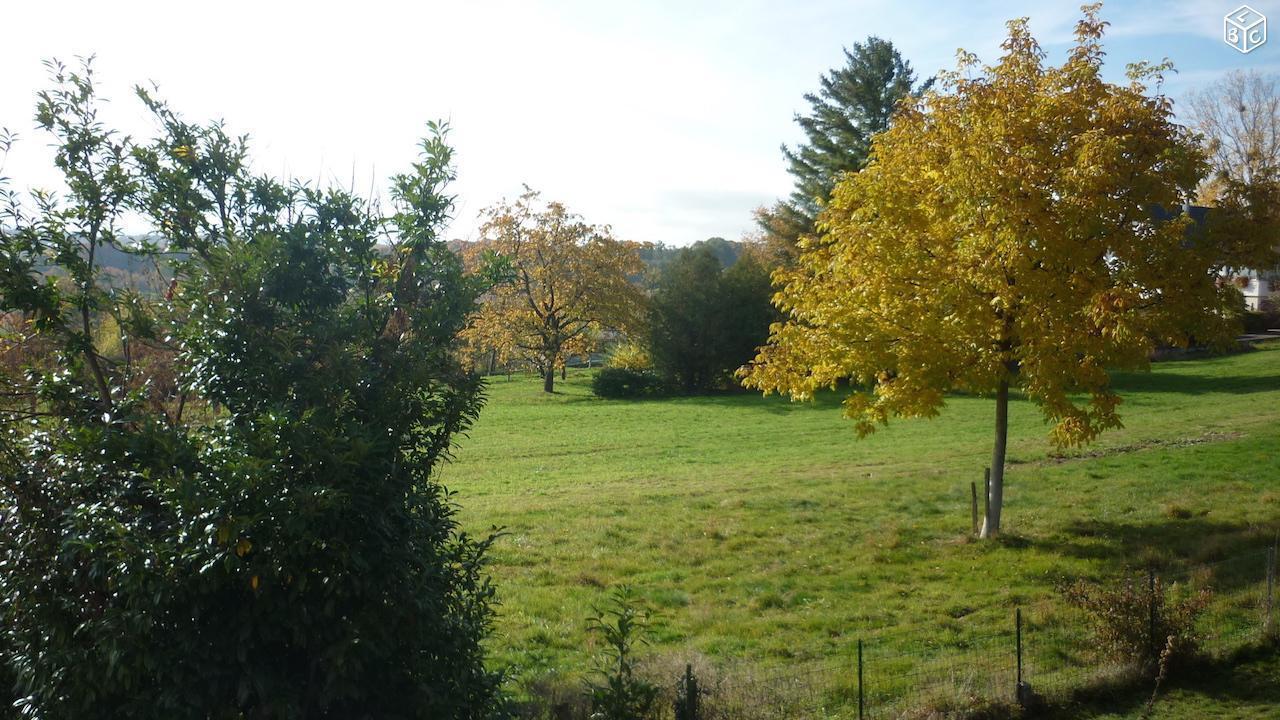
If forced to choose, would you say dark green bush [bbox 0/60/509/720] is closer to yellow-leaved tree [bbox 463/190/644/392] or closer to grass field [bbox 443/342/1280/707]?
grass field [bbox 443/342/1280/707]

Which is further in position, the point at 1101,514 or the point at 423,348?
the point at 1101,514

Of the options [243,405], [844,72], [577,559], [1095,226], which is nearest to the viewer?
[243,405]

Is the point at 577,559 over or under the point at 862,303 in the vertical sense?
under

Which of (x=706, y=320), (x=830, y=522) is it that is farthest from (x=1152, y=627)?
(x=706, y=320)

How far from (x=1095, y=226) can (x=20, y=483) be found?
12557 millimetres

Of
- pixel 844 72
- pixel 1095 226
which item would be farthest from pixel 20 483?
pixel 844 72

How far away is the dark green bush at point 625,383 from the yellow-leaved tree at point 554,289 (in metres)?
2.23

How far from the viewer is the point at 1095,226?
12.5 metres

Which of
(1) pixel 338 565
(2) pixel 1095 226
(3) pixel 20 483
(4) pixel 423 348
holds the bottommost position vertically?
→ (1) pixel 338 565

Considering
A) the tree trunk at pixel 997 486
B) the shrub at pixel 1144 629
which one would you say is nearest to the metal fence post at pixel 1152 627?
the shrub at pixel 1144 629

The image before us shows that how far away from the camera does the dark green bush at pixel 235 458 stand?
14.8 ft

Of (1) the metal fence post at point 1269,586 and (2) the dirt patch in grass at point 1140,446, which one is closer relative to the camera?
(1) the metal fence post at point 1269,586

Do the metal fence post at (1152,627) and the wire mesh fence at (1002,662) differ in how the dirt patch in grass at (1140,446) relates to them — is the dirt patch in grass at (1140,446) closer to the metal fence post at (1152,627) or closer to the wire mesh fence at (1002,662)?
the wire mesh fence at (1002,662)

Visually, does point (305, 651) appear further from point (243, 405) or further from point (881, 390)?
point (881, 390)
